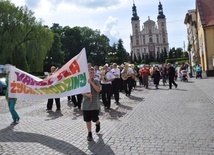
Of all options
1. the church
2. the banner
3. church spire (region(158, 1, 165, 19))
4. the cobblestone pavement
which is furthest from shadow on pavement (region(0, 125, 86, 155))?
church spire (region(158, 1, 165, 19))

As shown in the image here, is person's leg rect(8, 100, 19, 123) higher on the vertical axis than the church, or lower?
lower

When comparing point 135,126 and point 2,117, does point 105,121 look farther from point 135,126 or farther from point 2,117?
point 2,117

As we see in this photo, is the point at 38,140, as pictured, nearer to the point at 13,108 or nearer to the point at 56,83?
the point at 56,83

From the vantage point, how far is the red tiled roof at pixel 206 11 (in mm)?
37312

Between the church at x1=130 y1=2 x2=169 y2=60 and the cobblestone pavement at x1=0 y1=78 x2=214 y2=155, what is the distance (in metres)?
141

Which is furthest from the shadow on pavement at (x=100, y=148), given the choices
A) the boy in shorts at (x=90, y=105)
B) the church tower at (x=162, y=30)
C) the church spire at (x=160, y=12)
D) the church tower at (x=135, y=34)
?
the church spire at (x=160, y=12)

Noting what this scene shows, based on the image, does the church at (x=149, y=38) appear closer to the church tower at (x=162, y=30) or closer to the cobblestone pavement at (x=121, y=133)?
Answer: the church tower at (x=162, y=30)

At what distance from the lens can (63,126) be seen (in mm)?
9266

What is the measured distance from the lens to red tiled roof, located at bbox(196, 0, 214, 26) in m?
37.3

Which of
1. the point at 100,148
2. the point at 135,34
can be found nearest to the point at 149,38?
the point at 135,34

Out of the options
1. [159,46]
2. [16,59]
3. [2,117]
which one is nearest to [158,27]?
[159,46]

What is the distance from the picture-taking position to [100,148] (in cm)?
656

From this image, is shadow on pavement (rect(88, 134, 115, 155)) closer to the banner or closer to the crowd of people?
the crowd of people

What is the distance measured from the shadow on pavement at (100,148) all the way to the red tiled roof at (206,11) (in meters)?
33.1
